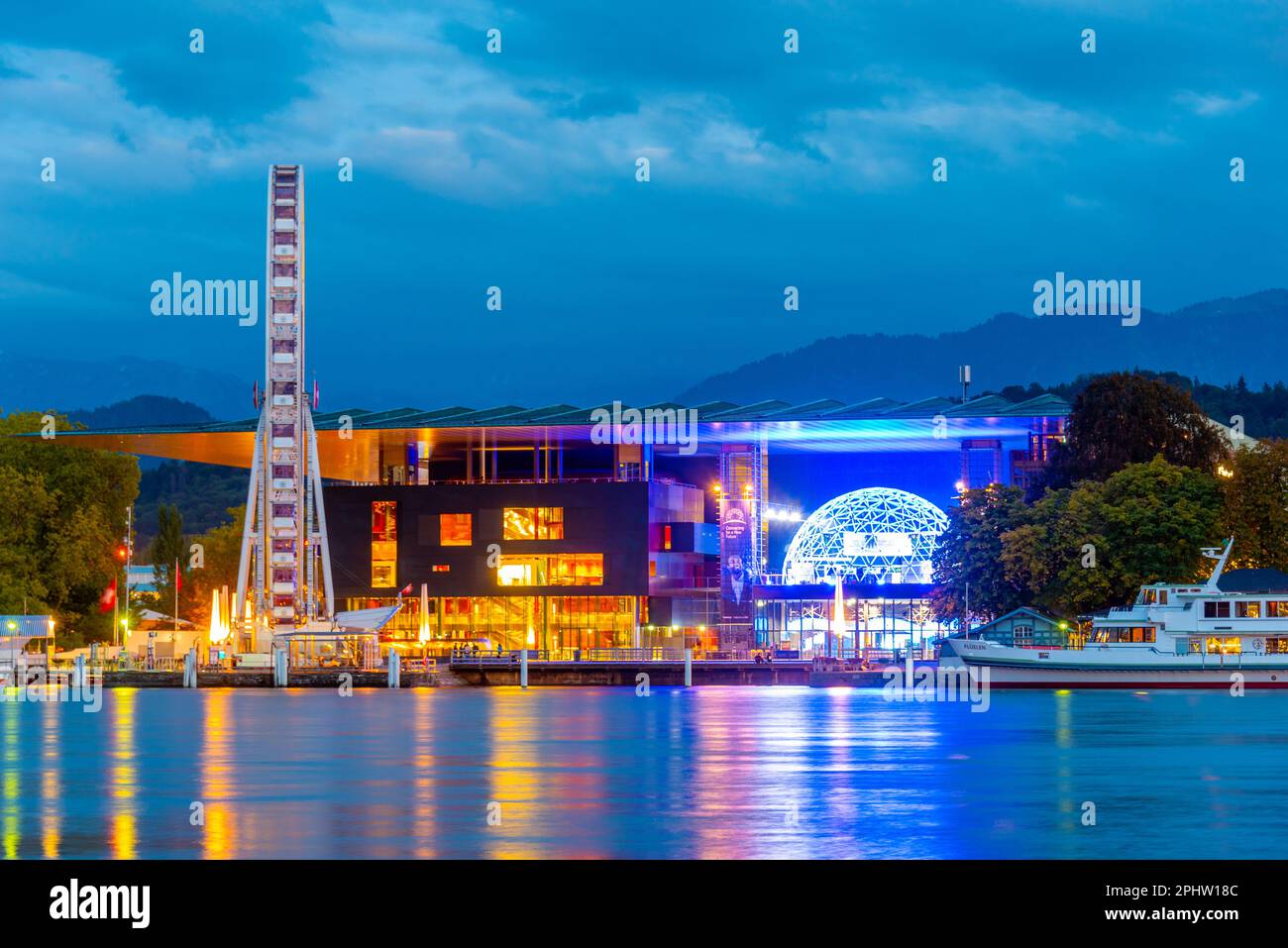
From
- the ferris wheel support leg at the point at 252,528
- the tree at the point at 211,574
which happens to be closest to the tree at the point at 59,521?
the ferris wheel support leg at the point at 252,528

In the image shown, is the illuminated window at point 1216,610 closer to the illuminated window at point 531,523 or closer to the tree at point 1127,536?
the tree at point 1127,536

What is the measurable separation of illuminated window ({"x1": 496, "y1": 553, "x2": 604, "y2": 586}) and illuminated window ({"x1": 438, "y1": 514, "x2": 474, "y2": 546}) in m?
2.94

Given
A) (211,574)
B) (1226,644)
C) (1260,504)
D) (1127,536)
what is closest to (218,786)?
(1127,536)

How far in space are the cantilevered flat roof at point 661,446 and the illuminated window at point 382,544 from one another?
469cm

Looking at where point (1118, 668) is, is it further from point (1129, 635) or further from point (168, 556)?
point (168, 556)

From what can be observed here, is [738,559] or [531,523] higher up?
[531,523]

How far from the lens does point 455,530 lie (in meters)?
135

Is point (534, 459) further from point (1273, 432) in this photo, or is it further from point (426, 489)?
point (1273, 432)

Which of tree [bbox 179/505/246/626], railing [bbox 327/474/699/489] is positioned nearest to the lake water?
railing [bbox 327/474/699/489]

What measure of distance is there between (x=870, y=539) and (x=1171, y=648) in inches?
1388

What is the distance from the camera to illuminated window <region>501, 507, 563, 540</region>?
134500 mm

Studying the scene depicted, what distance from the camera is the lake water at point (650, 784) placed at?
35344 mm

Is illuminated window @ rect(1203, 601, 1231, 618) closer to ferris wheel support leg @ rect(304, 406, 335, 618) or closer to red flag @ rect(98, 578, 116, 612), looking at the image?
ferris wheel support leg @ rect(304, 406, 335, 618)

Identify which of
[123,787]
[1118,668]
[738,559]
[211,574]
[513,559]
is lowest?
[123,787]
